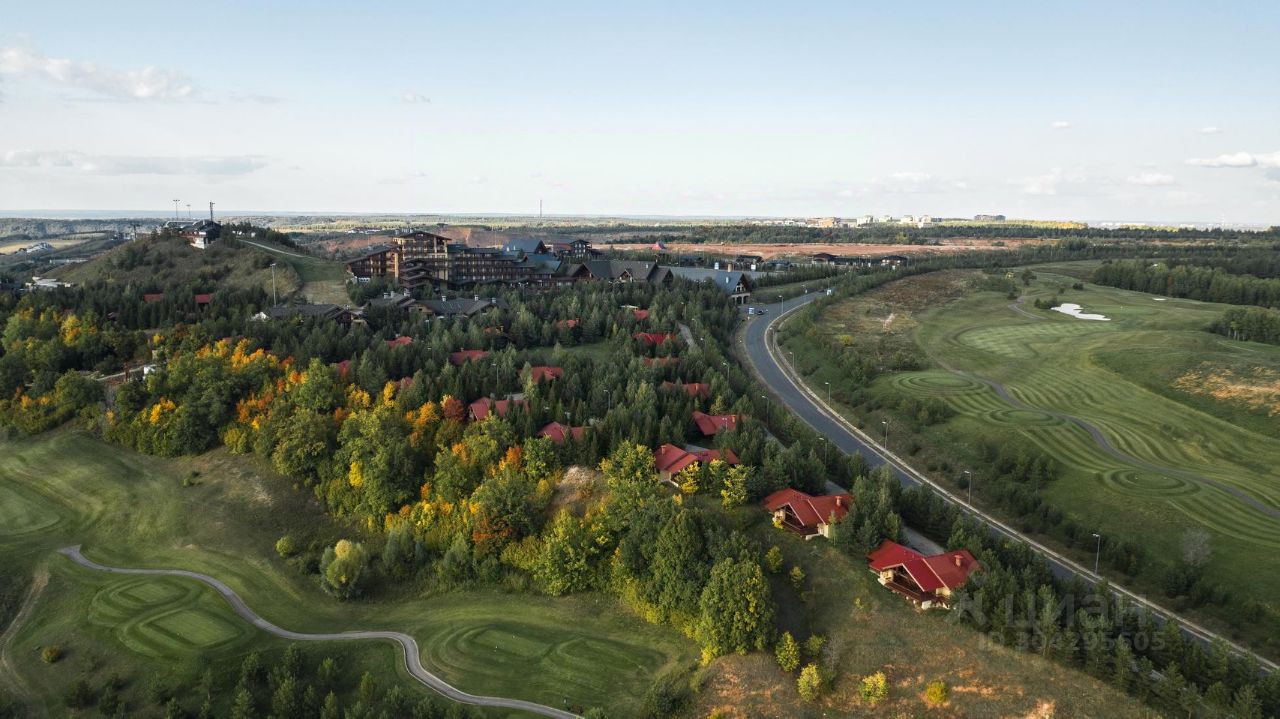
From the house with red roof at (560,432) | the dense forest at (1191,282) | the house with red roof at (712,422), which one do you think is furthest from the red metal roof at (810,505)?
the dense forest at (1191,282)

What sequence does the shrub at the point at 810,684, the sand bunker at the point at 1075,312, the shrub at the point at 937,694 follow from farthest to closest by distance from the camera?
the sand bunker at the point at 1075,312 < the shrub at the point at 810,684 < the shrub at the point at 937,694

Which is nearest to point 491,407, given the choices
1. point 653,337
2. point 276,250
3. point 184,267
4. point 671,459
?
point 671,459

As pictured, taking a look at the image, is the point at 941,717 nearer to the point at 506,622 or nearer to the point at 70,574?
the point at 506,622

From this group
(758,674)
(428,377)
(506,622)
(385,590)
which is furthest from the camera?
(428,377)

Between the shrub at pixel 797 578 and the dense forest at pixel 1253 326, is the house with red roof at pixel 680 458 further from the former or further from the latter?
the dense forest at pixel 1253 326

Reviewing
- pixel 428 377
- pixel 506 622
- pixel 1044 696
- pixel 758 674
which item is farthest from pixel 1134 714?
pixel 428 377

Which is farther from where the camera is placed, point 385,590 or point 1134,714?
point 385,590

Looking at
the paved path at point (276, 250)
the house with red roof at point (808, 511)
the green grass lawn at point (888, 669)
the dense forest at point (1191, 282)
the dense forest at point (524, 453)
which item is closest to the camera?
the green grass lawn at point (888, 669)

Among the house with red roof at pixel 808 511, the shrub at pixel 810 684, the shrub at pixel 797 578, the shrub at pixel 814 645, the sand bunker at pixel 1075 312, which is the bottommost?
the shrub at pixel 810 684
